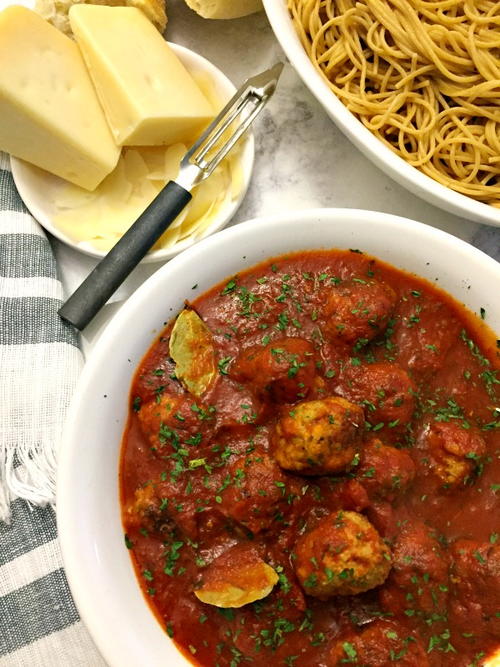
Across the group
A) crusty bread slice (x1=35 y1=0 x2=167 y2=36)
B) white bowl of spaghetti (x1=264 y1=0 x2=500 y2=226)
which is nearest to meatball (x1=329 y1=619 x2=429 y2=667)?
white bowl of spaghetti (x1=264 y1=0 x2=500 y2=226)

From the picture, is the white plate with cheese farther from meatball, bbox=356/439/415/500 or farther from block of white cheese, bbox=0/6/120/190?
meatball, bbox=356/439/415/500

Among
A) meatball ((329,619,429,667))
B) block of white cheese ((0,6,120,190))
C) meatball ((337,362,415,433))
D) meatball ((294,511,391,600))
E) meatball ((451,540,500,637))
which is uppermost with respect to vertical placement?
block of white cheese ((0,6,120,190))

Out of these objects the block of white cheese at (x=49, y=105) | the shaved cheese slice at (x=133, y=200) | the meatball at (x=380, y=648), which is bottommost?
the meatball at (x=380, y=648)

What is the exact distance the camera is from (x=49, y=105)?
3822mm

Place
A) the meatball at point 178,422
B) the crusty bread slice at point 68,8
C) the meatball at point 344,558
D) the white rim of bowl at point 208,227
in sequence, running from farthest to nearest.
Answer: the crusty bread slice at point 68,8, the white rim of bowl at point 208,227, the meatball at point 178,422, the meatball at point 344,558

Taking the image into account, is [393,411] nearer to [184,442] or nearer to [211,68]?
[184,442]

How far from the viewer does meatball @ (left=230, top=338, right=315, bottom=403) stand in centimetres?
315

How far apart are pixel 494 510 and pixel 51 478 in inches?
92.8

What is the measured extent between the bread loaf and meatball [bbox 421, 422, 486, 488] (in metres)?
2.78

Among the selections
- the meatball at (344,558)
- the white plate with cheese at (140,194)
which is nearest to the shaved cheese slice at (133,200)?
the white plate with cheese at (140,194)

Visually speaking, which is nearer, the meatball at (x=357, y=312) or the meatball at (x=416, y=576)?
the meatball at (x=416, y=576)

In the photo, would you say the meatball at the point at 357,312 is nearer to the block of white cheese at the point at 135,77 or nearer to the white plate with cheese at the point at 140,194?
the white plate with cheese at the point at 140,194

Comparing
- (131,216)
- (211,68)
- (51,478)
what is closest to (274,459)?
(51,478)

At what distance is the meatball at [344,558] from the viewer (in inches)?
115
